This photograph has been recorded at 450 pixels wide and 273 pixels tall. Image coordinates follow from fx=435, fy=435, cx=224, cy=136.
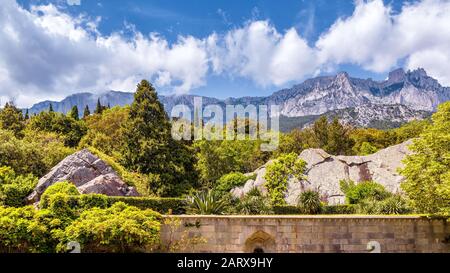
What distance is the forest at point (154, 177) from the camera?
15586 millimetres

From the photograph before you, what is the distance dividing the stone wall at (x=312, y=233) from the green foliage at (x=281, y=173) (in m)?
16.2

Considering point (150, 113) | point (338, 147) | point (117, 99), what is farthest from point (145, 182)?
point (117, 99)

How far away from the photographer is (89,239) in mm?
15430

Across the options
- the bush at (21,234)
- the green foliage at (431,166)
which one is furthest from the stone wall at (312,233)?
the bush at (21,234)

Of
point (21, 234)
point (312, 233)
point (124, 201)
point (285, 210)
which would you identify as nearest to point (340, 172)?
point (285, 210)

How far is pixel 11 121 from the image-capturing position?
46.4 m

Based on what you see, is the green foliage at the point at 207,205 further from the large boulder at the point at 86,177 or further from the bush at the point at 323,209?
the large boulder at the point at 86,177

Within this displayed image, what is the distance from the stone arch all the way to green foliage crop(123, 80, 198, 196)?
18.3m

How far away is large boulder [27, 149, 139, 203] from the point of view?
25875 mm

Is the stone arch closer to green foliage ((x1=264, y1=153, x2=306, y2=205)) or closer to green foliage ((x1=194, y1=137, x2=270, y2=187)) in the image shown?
green foliage ((x1=264, y1=153, x2=306, y2=205))

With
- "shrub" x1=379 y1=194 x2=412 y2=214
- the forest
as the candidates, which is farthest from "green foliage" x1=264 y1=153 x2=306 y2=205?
"shrub" x1=379 y1=194 x2=412 y2=214

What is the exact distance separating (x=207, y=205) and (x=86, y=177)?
11.1 metres

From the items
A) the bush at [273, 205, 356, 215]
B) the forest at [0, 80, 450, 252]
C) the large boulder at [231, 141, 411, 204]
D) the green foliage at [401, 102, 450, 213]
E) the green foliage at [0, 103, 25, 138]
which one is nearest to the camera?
the forest at [0, 80, 450, 252]
